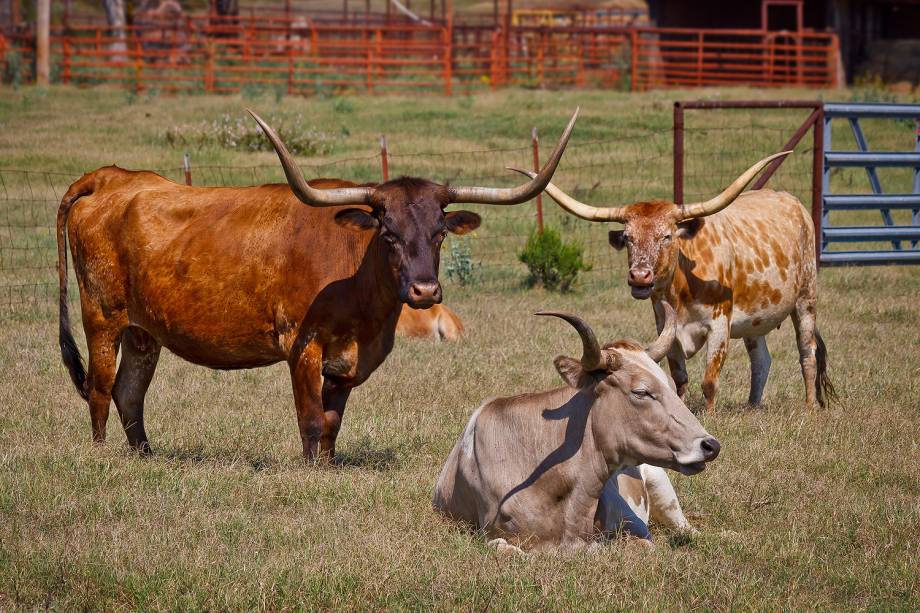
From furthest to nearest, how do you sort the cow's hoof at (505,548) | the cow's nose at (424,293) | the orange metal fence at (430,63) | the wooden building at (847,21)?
the wooden building at (847,21), the orange metal fence at (430,63), the cow's nose at (424,293), the cow's hoof at (505,548)

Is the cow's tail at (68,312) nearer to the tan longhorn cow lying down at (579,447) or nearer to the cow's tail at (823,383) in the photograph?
the tan longhorn cow lying down at (579,447)

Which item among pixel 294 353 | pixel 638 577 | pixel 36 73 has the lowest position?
pixel 638 577

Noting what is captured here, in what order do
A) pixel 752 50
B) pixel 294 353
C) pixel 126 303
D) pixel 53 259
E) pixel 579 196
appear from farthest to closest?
pixel 752 50 → pixel 579 196 → pixel 53 259 → pixel 126 303 → pixel 294 353

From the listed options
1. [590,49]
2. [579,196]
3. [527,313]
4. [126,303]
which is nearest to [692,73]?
[590,49]

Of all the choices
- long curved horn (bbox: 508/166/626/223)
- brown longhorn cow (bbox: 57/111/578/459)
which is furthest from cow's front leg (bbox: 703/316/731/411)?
brown longhorn cow (bbox: 57/111/578/459)

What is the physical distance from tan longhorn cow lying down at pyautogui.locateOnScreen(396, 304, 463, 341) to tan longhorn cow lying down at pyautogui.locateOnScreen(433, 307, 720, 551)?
510 cm

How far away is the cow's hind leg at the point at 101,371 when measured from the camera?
24.7 ft

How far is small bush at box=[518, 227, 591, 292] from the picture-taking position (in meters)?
13.2

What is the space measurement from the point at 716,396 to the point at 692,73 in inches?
967

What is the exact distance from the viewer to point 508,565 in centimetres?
516

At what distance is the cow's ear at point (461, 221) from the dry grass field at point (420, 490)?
138 cm

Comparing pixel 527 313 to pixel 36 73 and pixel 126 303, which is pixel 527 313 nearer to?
pixel 126 303

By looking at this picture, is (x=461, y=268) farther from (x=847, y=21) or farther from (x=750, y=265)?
(x=847, y=21)

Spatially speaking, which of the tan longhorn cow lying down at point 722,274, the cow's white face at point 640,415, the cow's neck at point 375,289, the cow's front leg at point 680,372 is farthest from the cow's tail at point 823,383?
the cow's white face at point 640,415
